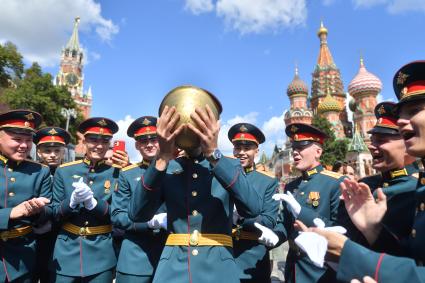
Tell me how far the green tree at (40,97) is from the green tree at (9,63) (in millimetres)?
1082

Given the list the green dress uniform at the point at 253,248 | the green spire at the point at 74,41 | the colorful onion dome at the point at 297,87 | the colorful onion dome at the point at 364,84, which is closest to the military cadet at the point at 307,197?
the green dress uniform at the point at 253,248

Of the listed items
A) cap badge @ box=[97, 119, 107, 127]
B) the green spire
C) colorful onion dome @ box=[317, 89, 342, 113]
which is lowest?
cap badge @ box=[97, 119, 107, 127]

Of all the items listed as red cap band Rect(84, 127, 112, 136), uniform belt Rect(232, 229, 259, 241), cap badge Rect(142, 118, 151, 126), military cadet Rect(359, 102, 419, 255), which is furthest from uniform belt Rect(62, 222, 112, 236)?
military cadet Rect(359, 102, 419, 255)

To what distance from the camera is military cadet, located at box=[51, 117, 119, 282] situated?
13.3ft

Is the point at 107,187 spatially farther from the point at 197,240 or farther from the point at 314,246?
the point at 314,246

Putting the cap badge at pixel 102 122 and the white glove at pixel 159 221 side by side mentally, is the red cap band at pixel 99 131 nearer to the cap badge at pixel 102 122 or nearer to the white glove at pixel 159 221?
the cap badge at pixel 102 122

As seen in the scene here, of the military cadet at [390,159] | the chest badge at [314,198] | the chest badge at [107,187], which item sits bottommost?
the chest badge at [314,198]

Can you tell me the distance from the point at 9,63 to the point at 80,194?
37313 millimetres

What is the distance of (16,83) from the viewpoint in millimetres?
37719

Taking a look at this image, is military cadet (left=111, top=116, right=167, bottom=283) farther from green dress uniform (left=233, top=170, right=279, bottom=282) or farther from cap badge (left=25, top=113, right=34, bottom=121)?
cap badge (left=25, top=113, right=34, bottom=121)

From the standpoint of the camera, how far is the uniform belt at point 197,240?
277 centimetres

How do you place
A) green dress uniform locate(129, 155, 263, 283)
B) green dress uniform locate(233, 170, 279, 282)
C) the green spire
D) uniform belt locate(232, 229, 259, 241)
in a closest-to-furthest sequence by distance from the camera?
green dress uniform locate(129, 155, 263, 283)
green dress uniform locate(233, 170, 279, 282)
uniform belt locate(232, 229, 259, 241)
the green spire

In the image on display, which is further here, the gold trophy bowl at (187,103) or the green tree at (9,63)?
the green tree at (9,63)

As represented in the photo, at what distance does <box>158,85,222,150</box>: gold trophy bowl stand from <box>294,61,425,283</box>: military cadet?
1182mm
